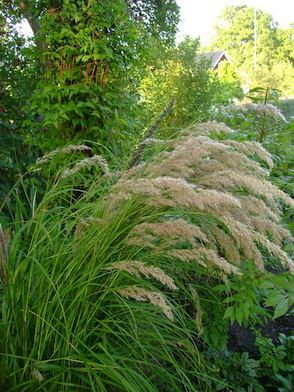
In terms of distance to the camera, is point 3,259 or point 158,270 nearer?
point 158,270

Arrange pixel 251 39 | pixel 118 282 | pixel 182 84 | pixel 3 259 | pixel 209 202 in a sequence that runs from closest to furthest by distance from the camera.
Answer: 1. pixel 209 202
2. pixel 3 259
3. pixel 118 282
4. pixel 182 84
5. pixel 251 39

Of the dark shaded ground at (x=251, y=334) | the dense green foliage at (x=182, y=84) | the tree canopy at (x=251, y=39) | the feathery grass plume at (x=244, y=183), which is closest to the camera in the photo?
the feathery grass plume at (x=244, y=183)

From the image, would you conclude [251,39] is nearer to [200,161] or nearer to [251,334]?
[251,334]

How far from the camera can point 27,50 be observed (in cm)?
396

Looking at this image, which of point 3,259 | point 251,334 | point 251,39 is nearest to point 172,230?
point 3,259

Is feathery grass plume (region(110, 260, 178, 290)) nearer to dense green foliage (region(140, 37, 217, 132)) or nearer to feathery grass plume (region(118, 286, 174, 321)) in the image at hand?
feathery grass plume (region(118, 286, 174, 321))

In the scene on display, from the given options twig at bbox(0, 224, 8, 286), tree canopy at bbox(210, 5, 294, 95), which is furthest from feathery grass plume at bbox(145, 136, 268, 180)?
tree canopy at bbox(210, 5, 294, 95)

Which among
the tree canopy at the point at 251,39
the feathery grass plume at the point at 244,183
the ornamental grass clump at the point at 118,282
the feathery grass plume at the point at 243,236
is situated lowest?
the ornamental grass clump at the point at 118,282

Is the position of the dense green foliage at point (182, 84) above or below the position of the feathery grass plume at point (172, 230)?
above

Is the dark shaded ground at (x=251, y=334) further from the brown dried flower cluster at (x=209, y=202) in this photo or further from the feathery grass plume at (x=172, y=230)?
the feathery grass plume at (x=172, y=230)

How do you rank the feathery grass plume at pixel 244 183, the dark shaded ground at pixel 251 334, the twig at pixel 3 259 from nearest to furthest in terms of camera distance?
1. the feathery grass plume at pixel 244 183
2. the twig at pixel 3 259
3. the dark shaded ground at pixel 251 334

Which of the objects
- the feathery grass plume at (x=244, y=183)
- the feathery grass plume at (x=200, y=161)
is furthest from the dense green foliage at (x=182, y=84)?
the feathery grass plume at (x=244, y=183)

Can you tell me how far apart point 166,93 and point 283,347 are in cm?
866

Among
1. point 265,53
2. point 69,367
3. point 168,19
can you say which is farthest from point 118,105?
point 265,53
